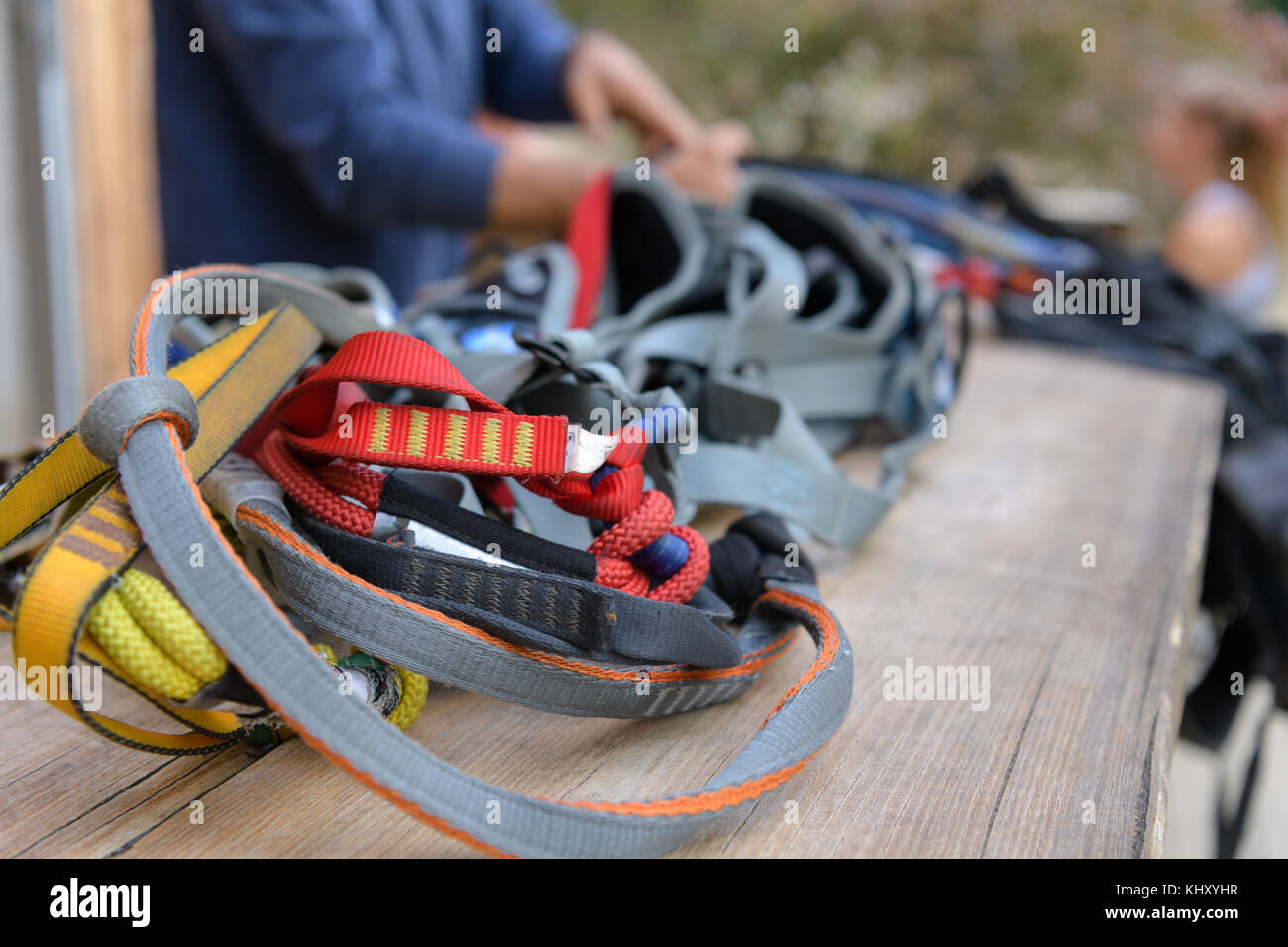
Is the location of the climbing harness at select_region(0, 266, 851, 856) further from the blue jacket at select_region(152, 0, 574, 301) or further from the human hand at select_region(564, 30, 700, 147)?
the human hand at select_region(564, 30, 700, 147)

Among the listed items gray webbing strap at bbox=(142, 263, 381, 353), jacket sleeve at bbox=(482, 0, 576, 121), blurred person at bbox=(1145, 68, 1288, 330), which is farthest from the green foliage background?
gray webbing strap at bbox=(142, 263, 381, 353)

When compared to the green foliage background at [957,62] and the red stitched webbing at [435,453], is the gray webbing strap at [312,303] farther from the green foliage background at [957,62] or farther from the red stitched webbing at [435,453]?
the green foliage background at [957,62]

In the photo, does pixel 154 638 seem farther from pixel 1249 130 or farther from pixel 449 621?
pixel 1249 130

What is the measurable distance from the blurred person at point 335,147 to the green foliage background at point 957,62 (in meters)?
4.47

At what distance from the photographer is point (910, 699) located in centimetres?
62

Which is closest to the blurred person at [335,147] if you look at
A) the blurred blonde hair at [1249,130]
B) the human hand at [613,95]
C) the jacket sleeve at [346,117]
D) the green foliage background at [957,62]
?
the jacket sleeve at [346,117]

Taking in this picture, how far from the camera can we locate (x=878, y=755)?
0.56 meters

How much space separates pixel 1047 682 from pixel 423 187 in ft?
3.79

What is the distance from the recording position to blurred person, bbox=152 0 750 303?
1414 millimetres

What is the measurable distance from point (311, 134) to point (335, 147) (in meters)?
0.04

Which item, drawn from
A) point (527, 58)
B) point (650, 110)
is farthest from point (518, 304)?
point (527, 58)

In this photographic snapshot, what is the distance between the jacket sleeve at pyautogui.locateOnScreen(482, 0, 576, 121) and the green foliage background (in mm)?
3981

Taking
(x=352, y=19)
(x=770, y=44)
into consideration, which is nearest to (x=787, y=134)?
(x=770, y=44)

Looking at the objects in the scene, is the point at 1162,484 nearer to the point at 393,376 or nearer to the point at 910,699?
the point at 910,699
